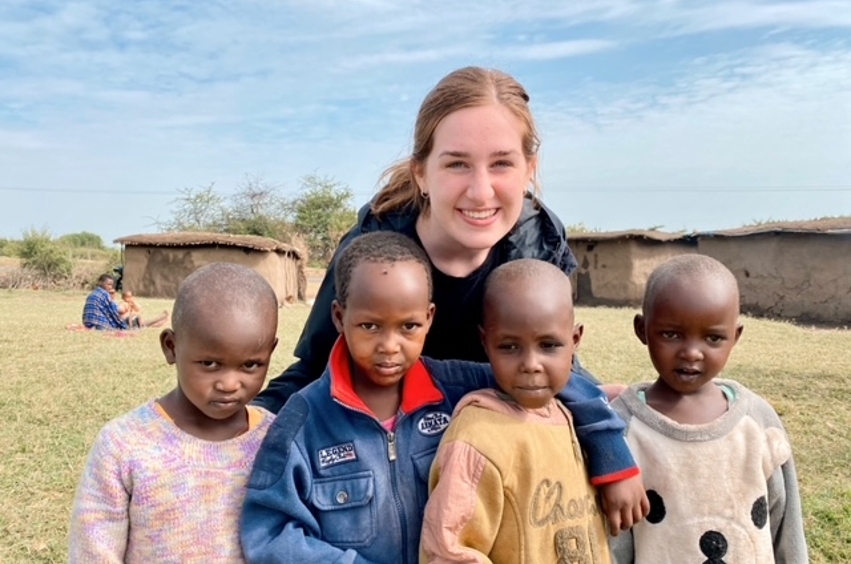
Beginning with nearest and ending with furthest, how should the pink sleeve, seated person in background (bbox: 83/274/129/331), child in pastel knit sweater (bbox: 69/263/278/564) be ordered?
the pink sleeve < child in pastel knit sweater (bbox: 69/263/278/564) < seated person in background (bbox: 83/274/129/331)

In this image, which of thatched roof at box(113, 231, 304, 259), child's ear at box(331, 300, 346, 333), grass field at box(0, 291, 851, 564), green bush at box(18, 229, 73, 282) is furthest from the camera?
green bush at box(18, 229, 73, 282)

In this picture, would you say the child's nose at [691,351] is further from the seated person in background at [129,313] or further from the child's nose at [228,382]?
the seated person in background at [129,313]

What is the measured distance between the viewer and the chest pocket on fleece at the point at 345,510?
1711 mm

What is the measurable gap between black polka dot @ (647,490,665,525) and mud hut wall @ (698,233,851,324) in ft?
50.2

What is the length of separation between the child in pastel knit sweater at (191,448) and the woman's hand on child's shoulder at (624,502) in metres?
0.87

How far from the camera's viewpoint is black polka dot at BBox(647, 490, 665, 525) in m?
1.88

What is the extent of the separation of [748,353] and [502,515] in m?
8.86

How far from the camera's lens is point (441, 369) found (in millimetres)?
1959

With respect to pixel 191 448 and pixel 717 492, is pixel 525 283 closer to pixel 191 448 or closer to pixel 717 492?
pixel 717 492

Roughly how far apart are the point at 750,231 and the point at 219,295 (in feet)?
56.4

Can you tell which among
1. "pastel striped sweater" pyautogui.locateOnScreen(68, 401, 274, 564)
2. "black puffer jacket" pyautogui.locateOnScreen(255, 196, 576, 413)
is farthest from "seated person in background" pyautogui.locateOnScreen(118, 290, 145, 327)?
"pastel striped sweater" pyautogui.locateOnScreen(68, 401, 274, 564)

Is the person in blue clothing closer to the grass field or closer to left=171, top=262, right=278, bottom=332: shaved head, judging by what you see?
left=171, top=262, right=278, bottom=332: shaved head

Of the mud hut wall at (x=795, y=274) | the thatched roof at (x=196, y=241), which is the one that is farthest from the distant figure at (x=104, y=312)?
the mud hut wall at (x=795, y=274)

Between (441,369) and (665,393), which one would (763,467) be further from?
(441,369)
